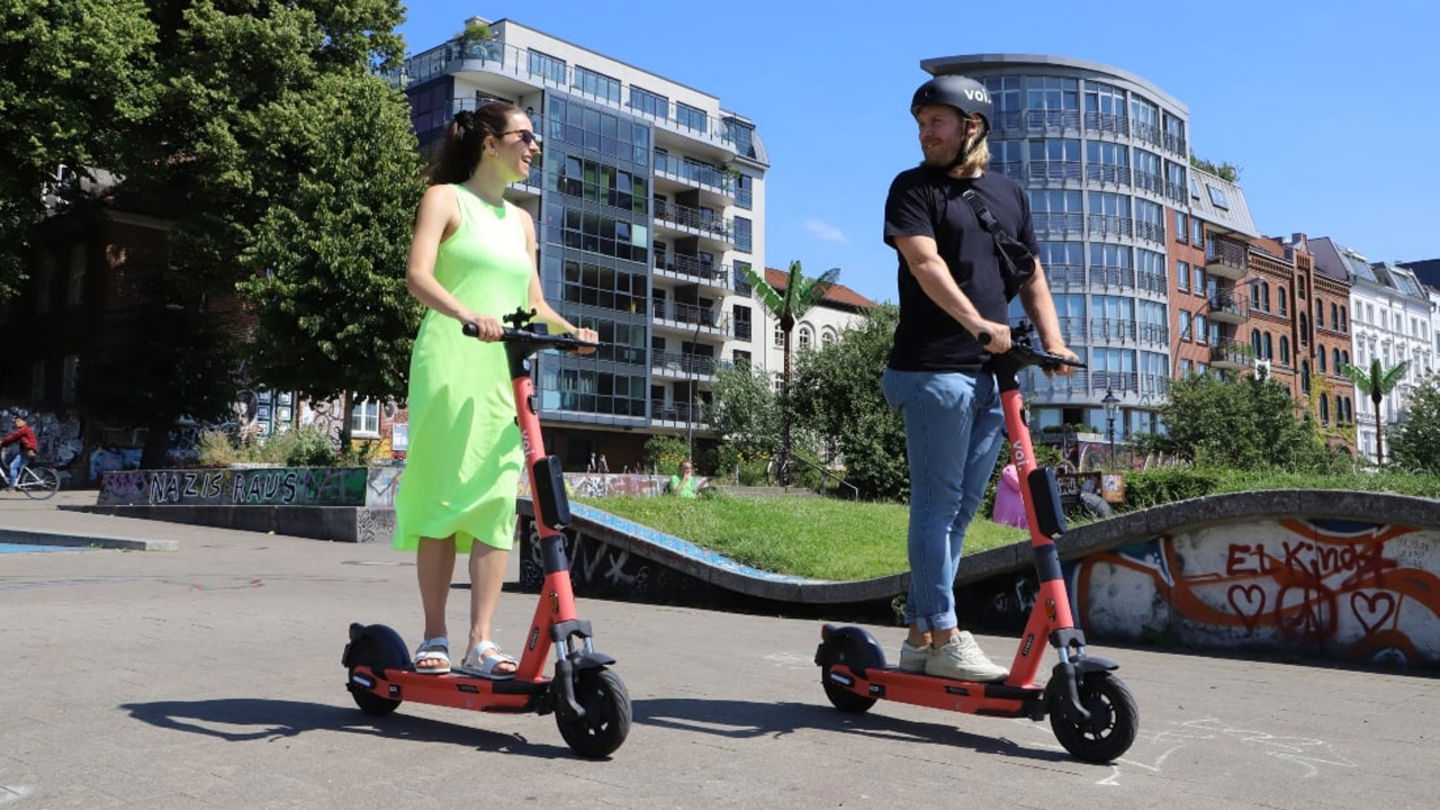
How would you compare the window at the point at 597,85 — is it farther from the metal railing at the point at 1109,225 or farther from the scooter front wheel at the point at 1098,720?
the scooter front wheel at the point at 1098,720

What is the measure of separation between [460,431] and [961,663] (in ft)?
6.20

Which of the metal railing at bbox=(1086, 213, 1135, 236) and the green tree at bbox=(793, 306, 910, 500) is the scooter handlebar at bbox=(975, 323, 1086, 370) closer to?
the green tree at bbox=(793, 306, 910, 500)

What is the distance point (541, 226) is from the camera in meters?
56.8

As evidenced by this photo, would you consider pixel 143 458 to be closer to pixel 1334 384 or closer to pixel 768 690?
pixel 768 690

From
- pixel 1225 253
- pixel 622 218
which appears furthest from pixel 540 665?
pixel 1225 253

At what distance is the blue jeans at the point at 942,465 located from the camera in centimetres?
418

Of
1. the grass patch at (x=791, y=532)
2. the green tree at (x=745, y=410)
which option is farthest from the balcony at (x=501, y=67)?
the grass patch at (x=791, y=532)

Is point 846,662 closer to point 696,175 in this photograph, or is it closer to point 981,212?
point 981,212

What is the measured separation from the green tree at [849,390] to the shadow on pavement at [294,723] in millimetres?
35212

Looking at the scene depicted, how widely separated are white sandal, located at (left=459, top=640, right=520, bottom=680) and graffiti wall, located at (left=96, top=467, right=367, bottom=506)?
716 inches

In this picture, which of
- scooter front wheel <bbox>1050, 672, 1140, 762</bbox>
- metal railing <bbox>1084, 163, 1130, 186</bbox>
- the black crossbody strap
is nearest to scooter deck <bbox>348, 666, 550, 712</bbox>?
scooter front wheel <bbox>1050, 672, 1140, 762</bbox>

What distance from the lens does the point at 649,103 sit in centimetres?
6500

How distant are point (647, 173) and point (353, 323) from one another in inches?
1499

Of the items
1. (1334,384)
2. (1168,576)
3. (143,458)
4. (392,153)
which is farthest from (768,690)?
(1334,384)
